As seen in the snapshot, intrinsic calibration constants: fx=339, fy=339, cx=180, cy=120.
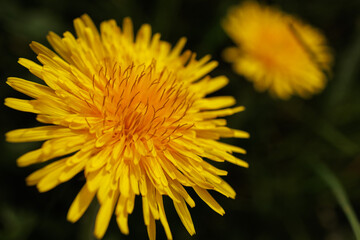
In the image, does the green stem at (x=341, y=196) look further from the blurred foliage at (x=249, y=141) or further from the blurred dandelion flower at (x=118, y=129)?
the blurred dandelion flower at (x=118, y=129)

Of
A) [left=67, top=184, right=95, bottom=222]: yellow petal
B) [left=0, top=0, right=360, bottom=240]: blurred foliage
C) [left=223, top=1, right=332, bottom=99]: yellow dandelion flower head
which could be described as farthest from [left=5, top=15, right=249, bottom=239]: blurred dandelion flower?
[left=223, top=1, right=332, bottom=99]: yellow dandelion flower head

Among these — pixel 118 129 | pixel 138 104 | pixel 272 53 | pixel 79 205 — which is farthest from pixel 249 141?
pixel 79 205

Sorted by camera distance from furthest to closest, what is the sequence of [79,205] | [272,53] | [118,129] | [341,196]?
[272,53]
[341,196]
[118,129]
[79,205]

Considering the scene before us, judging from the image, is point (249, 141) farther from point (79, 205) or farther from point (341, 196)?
point (79, 205)

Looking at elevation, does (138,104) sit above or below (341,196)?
above

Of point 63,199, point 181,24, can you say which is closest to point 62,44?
point 63,199

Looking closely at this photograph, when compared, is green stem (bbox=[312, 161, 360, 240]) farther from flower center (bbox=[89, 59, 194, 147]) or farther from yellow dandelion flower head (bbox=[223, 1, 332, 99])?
flower center (bbox=[89, 59, 194, 147])
